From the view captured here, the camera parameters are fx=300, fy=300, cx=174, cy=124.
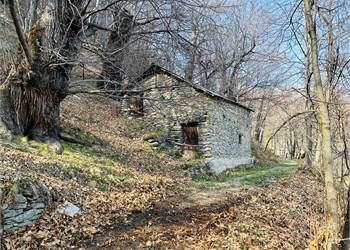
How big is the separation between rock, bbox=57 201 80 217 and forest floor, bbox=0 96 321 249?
0.08 metres

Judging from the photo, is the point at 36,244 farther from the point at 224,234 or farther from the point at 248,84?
the point at 248,84

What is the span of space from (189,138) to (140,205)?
879cm

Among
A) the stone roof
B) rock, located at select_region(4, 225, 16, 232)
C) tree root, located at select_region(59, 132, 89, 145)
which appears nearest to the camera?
rock, located at select_region(4, 225, 16, 232)

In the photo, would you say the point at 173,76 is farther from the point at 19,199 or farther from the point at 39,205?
the point at 19,199

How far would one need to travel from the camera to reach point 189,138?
1512 centimetres

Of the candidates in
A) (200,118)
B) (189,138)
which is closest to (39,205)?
(200,118)

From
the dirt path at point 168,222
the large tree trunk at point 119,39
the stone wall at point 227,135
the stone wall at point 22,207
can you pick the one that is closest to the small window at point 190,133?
the stone wall at point 227,135

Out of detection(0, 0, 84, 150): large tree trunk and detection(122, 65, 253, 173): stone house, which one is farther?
detection(122, 65, 253, 173): stone house

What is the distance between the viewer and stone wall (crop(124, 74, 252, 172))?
14.5m

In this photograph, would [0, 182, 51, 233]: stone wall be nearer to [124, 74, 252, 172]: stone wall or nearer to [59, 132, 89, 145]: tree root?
[59, 132, 89, 145]: tree root

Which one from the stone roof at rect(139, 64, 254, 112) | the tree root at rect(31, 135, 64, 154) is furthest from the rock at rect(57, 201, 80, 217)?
the stone roof at rect(139, 64, 254, 112)

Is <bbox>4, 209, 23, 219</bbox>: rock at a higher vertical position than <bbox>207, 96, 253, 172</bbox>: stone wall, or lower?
lower

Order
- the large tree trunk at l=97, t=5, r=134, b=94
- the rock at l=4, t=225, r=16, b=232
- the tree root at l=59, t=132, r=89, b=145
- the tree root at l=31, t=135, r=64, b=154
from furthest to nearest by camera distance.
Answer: the tree root at l=59, t=132, r=89, b=145, the large tree trunk at l=97, t=5, r=134, b=94, the tree root at l=31, t=135, r=64, b=154, the rock at l=4, t=225, r=16, b=232

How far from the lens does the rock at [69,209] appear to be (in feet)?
17.3
